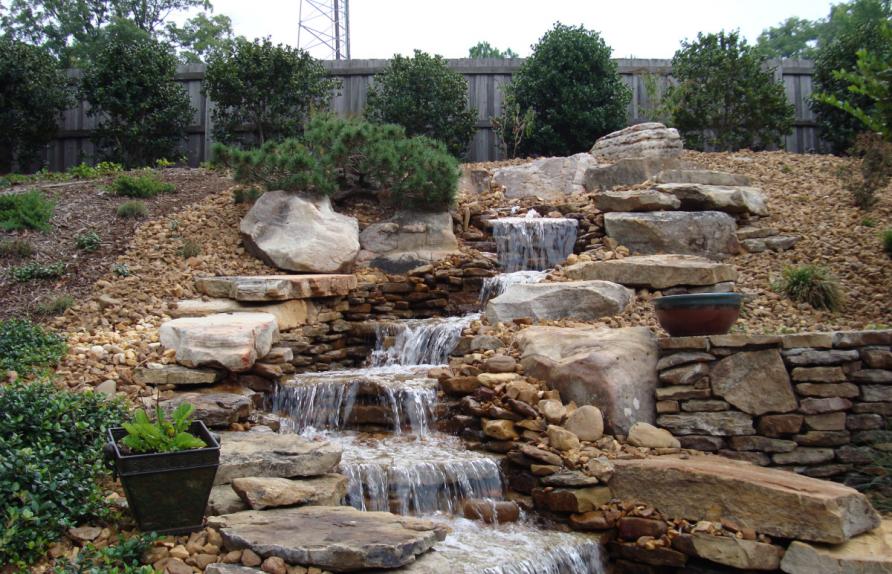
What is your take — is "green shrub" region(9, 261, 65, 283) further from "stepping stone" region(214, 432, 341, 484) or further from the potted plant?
the potted plant

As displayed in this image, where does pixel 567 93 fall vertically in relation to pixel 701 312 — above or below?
above

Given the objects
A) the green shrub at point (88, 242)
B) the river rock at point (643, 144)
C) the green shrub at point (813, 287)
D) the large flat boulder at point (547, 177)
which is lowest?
the green shrub at point (813, 287)

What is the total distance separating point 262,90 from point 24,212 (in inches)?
152

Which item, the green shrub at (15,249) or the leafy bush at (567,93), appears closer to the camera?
the green shrub at (15,249)

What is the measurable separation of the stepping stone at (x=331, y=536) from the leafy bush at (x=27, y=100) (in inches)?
358

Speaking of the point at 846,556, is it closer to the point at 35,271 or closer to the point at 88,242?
the point at 35,271

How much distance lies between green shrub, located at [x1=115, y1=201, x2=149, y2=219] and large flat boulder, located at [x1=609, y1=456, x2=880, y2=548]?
18.5 ft

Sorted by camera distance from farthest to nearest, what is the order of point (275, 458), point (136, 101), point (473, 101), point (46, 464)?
point (473, 101) → point (136, 101) → point (275, 458) → point (46, 464)

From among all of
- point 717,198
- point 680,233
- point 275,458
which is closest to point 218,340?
point 275,458

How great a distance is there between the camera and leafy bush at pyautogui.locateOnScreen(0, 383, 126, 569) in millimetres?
2988

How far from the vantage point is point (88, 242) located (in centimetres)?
700

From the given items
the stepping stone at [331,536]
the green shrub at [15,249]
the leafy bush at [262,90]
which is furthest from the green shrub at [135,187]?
the stepping stone at [331,536]

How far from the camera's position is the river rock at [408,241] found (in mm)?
7363

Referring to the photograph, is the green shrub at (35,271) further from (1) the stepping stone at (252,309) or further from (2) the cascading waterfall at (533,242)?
(2) the cascading waterfall at (533,242)
